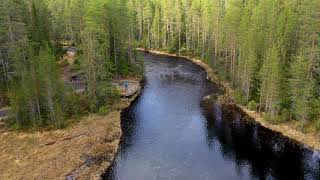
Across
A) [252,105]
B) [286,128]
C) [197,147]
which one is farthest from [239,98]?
[197,147]

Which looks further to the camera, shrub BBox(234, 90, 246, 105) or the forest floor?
shrub BBox(234, 90, 246, 105)

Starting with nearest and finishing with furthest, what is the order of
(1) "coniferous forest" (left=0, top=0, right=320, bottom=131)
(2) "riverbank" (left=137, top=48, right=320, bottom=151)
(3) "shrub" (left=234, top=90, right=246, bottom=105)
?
(2) "riverbank" (left=137, top=48, right=320, bottom=151), (1) "coniferous forest" (left=0, top=0, right=320, bottom=131), (3) "shrub" (left=234, top=90, right=246, bottom=105)

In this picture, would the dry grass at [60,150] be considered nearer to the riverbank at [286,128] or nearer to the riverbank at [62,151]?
the riverbank at [62,151]

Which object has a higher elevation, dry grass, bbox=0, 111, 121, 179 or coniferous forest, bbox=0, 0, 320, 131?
coniferous forest, bbox=0, 0, 320, 131

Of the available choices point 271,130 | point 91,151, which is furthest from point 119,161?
point 271,130

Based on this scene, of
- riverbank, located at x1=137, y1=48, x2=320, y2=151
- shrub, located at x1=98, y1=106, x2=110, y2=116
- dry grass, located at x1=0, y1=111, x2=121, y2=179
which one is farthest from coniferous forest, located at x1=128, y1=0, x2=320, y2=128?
dry grass, located at x1=0, y1=111, x2=121, y2=179

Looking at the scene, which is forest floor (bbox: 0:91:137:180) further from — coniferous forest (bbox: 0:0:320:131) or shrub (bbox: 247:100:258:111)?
shrub (bbox: 247:100:258:111)

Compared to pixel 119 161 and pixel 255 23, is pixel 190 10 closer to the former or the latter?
pixel 255 23

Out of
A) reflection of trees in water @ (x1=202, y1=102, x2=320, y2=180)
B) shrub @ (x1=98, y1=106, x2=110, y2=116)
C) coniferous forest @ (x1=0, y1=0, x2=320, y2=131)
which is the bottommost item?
reflection of trees in water @ (x1=202, y1=102, x2=320, y2=180)
